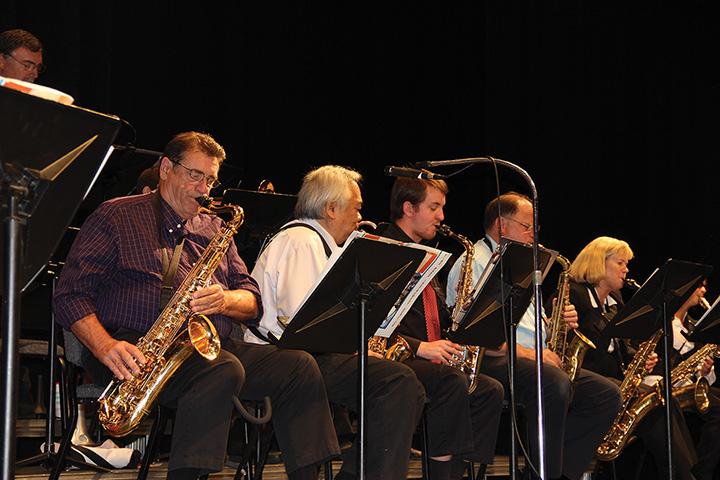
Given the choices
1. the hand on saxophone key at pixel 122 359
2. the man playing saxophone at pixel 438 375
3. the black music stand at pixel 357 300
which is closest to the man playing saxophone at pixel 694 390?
the man playing saxophone at pixel 438 375

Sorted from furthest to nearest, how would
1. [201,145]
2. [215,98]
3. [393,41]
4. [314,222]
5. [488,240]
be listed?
[393,41], [215,98], [488,240], [314,222], [201,145]

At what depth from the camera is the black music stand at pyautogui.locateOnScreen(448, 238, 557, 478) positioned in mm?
4402

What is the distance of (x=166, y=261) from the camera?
4.03 meters

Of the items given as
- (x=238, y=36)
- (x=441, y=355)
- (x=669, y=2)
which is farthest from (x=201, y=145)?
(x=669, y=2)

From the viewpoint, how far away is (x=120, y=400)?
3.74 metres

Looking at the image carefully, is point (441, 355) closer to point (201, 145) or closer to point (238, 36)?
point (201, 145)

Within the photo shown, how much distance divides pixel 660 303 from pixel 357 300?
2.34 m

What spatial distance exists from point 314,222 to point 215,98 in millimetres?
2156

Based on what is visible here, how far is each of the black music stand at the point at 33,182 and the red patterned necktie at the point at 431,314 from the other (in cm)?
314

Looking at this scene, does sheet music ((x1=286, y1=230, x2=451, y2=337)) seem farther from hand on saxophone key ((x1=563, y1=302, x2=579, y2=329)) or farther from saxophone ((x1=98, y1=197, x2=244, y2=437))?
hand on saxophone key ((x1=563, y1=302, x2=579, y2=329))

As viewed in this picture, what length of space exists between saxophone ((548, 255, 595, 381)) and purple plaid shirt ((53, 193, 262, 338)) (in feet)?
8.39

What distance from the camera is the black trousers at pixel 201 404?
3.53 meters

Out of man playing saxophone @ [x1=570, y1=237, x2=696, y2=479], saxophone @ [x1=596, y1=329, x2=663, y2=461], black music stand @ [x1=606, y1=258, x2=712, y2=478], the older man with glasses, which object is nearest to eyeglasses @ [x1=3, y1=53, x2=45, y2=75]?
the older man with glasses

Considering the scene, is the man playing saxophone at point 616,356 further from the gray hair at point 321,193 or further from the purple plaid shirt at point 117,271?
the purple plaid shirt at point 117,271
